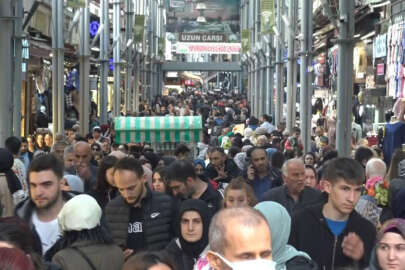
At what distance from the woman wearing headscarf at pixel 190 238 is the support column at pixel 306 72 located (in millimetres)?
17076

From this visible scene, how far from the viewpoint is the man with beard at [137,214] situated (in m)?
7.55

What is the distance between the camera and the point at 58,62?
2530 centimetres

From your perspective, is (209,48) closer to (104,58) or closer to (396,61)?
(104,58)

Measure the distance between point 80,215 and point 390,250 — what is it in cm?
188

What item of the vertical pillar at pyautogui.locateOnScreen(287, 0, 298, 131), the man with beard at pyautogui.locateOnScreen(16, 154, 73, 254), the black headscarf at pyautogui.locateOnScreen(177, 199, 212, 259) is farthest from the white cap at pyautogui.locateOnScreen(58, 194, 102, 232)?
the vertical pillar at pyautogui.locateOnScreen(287, 0, 298, 131)

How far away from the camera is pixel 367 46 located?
3388 centimetres

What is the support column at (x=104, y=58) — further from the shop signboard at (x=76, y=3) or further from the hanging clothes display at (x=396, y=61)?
the hanging clothes display at (x=396, y=61)

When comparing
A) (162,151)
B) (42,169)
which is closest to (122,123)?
(162,151)

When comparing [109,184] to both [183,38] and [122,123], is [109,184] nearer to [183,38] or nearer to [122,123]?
[122,123]

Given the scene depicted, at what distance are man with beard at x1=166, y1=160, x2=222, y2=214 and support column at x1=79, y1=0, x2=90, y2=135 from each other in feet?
70.9

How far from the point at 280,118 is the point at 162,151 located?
17941 millimetres

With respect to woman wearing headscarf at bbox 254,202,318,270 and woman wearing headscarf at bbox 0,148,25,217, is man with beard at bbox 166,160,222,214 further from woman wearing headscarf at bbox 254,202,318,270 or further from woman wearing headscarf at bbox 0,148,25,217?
woman wearing headscarf at bbox 254,202,318,270

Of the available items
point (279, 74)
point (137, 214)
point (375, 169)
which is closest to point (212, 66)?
point (279, 74)

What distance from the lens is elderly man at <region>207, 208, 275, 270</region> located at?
3.72 metres
